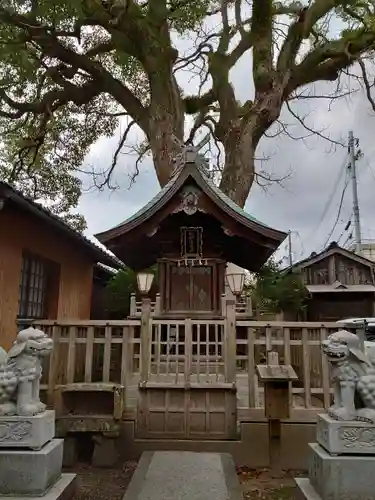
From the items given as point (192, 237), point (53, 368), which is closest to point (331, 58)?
point (192, 237)

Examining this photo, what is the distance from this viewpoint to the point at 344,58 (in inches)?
536

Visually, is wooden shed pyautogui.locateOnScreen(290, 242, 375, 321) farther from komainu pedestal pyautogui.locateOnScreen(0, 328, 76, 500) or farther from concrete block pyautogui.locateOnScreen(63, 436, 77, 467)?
komainu pedestal pyautogui.locateOnScreen(0, 328, 76, 500)

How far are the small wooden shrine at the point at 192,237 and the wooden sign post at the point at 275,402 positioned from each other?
331 cm

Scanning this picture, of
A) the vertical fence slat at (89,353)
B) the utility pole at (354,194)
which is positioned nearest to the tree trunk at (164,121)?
the vertical fence slat at (89,353)

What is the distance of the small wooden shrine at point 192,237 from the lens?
8625 millimetres

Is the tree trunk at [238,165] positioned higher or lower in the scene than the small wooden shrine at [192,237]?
higher

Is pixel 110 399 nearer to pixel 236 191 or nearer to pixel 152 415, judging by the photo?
pixel 152 415

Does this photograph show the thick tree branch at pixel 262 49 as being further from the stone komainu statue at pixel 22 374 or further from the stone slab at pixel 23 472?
the stone slab at pixel 23 472

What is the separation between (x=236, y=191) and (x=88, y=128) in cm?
788

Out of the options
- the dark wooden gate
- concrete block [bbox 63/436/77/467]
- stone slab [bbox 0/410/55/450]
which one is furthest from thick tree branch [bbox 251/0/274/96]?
stone slab [bbox 0/410/55/450]

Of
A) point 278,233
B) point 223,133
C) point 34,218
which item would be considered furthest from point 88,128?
point 278,233

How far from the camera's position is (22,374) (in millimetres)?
4148

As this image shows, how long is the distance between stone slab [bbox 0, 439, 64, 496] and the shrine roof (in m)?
5.21

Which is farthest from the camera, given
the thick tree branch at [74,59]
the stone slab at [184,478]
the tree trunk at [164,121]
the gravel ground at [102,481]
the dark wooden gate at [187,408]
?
the tree trunk at [164,121]
